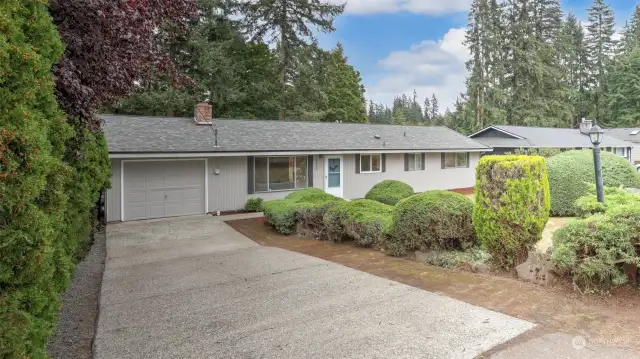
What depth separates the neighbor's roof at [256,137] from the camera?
1184 cm

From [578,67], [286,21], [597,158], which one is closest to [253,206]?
[597,158]

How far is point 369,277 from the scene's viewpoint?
19.1 ft

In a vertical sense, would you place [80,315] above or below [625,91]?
below

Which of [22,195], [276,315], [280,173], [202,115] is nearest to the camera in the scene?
[22,195]

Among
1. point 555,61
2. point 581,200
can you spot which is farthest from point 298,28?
point 555,61

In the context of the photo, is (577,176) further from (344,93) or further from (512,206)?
(344,93)

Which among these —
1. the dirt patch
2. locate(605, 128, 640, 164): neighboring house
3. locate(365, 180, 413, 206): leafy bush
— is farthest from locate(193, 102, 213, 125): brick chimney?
locate(605, 128, 640, 164): neighboring house

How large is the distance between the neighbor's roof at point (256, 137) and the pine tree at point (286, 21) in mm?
8613

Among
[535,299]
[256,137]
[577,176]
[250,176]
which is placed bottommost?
[535,299]

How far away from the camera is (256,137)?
14.3m

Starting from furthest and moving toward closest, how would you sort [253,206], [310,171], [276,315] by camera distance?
[310,171]
[253,206]
[276,315]

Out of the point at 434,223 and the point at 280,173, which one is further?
the point at 280,173

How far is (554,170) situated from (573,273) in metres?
6.82

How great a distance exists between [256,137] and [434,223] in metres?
9.32
